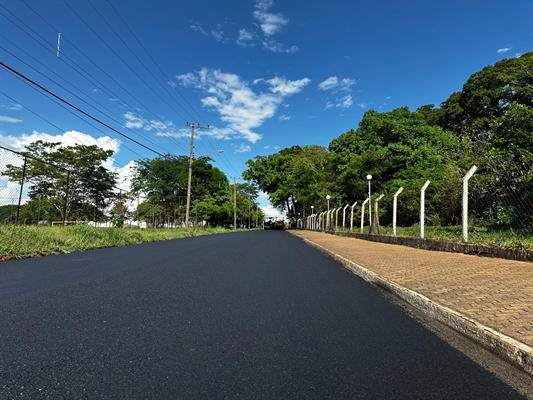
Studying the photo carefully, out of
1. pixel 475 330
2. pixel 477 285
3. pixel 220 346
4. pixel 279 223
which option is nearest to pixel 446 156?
pixel 477 285

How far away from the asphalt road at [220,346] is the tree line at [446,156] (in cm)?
675

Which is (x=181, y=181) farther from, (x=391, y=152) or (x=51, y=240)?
(x=51, y=240)

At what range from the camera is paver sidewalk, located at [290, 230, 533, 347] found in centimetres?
346

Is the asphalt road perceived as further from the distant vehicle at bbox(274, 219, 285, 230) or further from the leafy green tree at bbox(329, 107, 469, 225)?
the distant vehicle at bbox(274, 219, 285, 230)

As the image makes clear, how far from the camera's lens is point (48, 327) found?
11.5 ft

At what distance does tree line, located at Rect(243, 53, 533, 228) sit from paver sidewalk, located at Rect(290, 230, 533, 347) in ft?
8.16

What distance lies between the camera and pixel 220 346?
10.1ft

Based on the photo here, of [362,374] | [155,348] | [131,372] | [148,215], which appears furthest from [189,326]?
[148,215]

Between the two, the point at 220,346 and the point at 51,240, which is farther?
the point at 51,240

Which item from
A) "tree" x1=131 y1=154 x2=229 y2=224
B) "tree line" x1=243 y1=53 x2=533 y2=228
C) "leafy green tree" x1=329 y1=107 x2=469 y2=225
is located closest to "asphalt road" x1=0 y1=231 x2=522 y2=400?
Result: "tree line" x1=243 y1=53 x2=533 y2=228

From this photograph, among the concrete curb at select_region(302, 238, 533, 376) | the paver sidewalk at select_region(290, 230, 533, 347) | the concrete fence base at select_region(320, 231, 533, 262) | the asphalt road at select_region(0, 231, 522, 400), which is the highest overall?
the concrete fence base at select_region(320, 231, 533, 262)

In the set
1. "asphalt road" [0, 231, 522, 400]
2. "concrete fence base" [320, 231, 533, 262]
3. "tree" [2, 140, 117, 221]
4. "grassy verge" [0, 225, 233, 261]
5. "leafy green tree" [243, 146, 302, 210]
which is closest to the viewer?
"asphalt road" [0, 231, 522, 400]

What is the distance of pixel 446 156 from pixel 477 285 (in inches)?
985

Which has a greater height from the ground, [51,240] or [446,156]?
[446,156]
